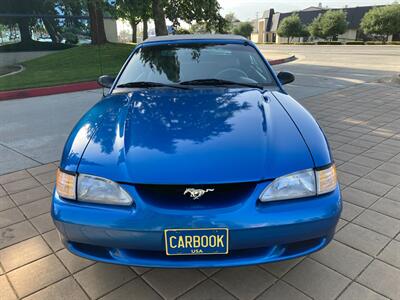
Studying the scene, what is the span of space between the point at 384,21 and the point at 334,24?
7.62m

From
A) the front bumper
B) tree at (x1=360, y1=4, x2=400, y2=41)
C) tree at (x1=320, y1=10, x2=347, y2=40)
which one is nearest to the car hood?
the front bumper

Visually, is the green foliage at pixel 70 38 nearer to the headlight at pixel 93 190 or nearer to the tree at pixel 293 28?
the headlight at pixel 93 190

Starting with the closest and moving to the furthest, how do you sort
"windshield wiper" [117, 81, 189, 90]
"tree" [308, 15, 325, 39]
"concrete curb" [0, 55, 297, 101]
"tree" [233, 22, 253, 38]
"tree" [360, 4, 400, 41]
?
1. "windshield wiper" [117, 81, 189, 90]
2. "concrete curb" [0, 55, 297, 101]
3. "tree" [360, 4, 400, 41]
4. "tree" [308, 15, 325, 39]
5. "tree" [233, 22, 253, 38]

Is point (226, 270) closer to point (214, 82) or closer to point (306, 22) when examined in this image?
point (214, 82)

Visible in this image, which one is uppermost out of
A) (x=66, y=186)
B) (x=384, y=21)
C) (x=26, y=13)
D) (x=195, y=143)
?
(x=384, y=21)

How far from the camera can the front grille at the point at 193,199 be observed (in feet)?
5.65

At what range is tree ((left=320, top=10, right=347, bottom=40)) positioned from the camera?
4941 centimetres

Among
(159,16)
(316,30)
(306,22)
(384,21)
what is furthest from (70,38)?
(306,22)

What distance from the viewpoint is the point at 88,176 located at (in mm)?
1847

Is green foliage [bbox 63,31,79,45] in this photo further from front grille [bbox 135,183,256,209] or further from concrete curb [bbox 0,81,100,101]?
front grille [bbox 135,183,256,209]

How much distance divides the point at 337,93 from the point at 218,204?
7.56m

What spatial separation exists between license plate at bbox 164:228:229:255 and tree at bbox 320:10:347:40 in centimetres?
5488

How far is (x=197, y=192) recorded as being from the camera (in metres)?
1.73

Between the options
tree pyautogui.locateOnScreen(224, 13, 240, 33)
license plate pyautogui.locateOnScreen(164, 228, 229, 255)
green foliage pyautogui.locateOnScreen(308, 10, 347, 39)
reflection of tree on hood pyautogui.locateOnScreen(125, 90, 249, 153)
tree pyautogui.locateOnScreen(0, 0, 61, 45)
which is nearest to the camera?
license plate pyautogui.locateOnScreen(164, 228, 229, 255)
